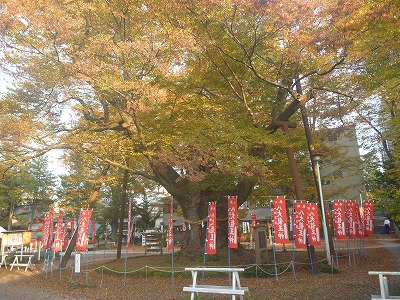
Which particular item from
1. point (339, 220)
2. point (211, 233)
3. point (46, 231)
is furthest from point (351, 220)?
point (46, 231)

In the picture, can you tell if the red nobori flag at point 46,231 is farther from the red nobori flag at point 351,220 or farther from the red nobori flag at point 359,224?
the red nobori flag at point 359,224

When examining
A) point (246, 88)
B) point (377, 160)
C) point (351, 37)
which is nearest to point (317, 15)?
point (351, 37)

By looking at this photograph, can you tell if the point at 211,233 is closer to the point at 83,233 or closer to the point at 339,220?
the point at 83,233

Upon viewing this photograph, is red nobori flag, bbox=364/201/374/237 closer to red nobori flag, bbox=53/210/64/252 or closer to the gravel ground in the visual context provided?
the gravel ground

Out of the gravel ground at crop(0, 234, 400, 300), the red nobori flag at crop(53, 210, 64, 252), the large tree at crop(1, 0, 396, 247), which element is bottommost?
the gravel ground at crop(0, 234, 400, 300)

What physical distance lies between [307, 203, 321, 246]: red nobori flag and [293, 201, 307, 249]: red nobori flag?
0.56 feet

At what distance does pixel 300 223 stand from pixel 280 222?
104cm

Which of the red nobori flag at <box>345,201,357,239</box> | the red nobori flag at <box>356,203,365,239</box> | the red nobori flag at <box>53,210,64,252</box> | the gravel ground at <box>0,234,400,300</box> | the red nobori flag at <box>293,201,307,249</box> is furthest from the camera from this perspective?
the red nobori flag at <box>53,210,64,252</box>

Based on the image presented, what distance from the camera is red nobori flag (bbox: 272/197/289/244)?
11.3m

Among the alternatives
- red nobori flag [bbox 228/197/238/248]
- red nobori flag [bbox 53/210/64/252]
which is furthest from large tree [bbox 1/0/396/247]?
red nobori flag [bbox 53/210/64/252]

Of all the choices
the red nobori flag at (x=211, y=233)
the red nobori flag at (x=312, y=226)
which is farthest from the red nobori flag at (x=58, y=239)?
the red nobori flag at (x=312, y=226)

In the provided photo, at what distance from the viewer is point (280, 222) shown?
37.4 feet

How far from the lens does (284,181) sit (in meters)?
17.7

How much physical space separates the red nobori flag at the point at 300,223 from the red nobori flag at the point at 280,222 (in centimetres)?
58
